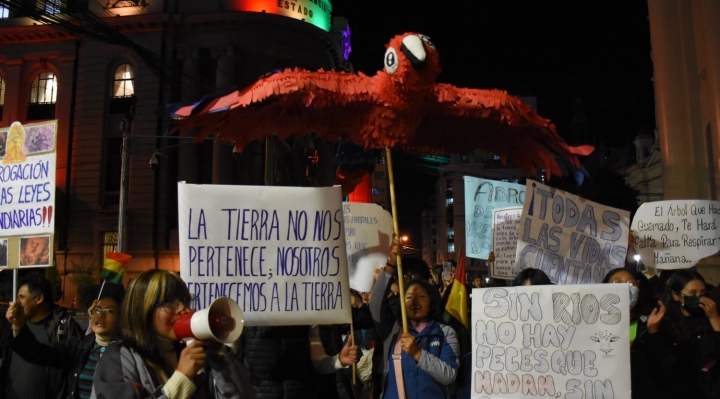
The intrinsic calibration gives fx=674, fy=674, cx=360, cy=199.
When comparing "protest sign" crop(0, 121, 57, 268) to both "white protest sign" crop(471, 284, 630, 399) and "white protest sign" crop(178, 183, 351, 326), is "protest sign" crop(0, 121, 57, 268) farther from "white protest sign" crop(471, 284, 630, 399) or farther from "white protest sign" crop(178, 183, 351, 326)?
"white protest sign" crop(471, 284, 630, 399)

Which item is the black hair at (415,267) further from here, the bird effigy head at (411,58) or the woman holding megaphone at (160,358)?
the woman holding megaphone at (160,358)

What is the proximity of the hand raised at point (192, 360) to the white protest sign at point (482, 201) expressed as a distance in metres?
6.40

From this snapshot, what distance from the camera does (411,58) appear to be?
15.5ft

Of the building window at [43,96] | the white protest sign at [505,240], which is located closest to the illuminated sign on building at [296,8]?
the building window at [43,96]

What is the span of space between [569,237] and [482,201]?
2.82m

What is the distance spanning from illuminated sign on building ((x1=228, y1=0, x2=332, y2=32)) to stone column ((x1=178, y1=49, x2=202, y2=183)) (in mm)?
3444

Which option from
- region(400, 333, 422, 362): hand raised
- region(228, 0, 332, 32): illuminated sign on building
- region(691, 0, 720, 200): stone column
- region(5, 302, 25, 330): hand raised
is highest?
region(228, 0, 332, 32): illuminated sign on building

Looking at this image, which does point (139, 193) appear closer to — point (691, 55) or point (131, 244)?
point (131, 244)

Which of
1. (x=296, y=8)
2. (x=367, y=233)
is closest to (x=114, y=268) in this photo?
(x=367, y=233)

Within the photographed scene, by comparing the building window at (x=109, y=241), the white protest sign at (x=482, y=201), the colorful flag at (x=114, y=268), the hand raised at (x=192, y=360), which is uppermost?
the building window at (x=109, y=241)

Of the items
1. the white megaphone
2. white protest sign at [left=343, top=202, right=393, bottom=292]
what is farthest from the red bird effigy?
the white megaphone

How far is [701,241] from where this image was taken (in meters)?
7.67

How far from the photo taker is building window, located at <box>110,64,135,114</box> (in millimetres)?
33438

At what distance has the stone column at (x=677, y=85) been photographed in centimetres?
2023
